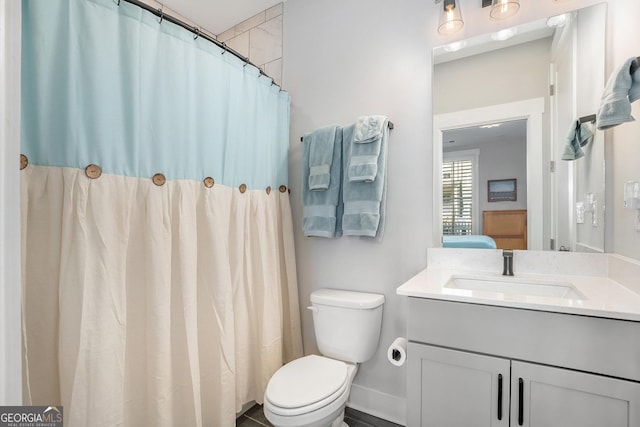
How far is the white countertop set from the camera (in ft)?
3.01

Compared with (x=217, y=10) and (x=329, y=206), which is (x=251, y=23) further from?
(x=329, y=206)

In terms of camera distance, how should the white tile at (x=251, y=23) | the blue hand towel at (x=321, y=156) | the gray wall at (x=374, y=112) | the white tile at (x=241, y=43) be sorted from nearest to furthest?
the gray wall at (x=374, y=112), the blue hand towel at (x=321, y=156), the white tile at (x=251, y=23), the white tile at (x=241, y=43)

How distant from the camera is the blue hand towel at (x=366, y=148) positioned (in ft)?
5.43

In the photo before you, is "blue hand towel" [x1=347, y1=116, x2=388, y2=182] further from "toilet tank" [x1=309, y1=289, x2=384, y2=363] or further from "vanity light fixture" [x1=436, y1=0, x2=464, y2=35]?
"toilet tank" [x1=309, y1=289, x2=384, y2=363]

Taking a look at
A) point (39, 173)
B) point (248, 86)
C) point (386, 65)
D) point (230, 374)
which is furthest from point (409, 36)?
point (230, 374)

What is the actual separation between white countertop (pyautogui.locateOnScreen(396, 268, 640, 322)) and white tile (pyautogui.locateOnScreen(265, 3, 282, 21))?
2.11 metres

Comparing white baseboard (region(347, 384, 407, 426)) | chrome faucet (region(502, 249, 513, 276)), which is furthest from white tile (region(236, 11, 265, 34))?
white baseboard (region(347, 384, 407, 426))

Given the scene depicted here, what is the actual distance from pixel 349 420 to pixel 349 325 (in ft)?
2.04

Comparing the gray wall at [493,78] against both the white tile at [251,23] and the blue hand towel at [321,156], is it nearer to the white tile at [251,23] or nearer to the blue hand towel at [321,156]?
the blue hand towel at [321,156]

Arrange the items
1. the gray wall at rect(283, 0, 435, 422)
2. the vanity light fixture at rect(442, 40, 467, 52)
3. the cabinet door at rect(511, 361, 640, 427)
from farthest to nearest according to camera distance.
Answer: the gray wall at rect(283, 0, 435, 422) < the vanity light fixture at rect(442, 40, 467, 52) < the cabinet door at rect(511, 361, 640, 427)

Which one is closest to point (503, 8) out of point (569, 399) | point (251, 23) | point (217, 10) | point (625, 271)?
A: point (625, 271)

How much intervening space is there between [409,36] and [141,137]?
150 centimetres

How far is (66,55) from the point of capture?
1021mm

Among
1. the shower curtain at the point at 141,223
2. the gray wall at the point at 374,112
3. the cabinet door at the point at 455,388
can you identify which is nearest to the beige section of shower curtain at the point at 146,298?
the shower curtain at the point at 141,223
